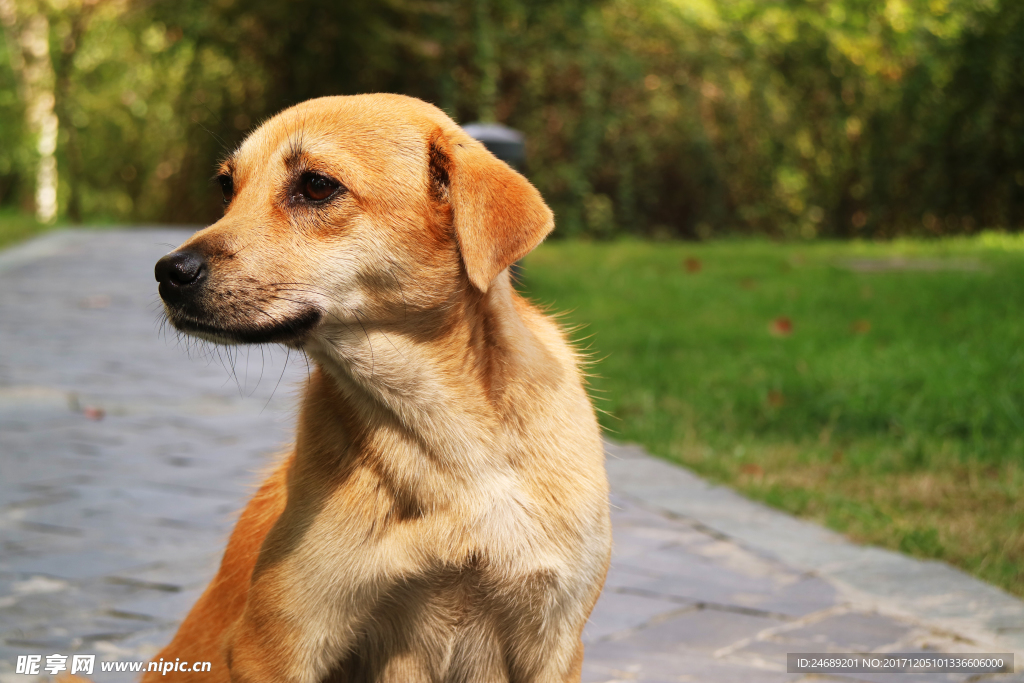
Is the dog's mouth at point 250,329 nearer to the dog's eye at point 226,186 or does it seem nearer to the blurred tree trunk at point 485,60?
the dog's eye at point 226,186

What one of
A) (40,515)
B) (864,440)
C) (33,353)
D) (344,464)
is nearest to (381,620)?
(344,464)

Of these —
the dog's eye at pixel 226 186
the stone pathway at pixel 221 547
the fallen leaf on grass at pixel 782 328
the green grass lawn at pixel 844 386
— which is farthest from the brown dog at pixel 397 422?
the fallen leaf on grass at pixel 782 328

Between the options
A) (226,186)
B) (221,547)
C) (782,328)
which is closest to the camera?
(226,186)

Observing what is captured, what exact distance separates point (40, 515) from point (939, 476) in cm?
370

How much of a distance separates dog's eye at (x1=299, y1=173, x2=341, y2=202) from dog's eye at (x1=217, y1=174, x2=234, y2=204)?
338 millimetres

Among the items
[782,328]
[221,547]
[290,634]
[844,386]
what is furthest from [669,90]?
[290,634]

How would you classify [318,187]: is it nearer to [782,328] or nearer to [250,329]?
[250,329]

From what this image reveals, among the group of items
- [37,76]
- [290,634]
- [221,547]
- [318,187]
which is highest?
[318,187]

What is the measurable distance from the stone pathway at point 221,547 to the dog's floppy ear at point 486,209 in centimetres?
80

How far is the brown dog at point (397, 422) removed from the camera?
6.98 feet

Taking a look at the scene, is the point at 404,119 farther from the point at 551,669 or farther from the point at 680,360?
the point at 680,360

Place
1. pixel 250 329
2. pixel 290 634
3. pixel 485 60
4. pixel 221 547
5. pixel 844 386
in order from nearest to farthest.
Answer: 1. pixel 290 634
2. pixel 250 329
3. pixel 221 547
4. pixel 844 386
5. pixel 485 60

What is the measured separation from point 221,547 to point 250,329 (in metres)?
1.77

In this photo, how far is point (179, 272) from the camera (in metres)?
2.15
